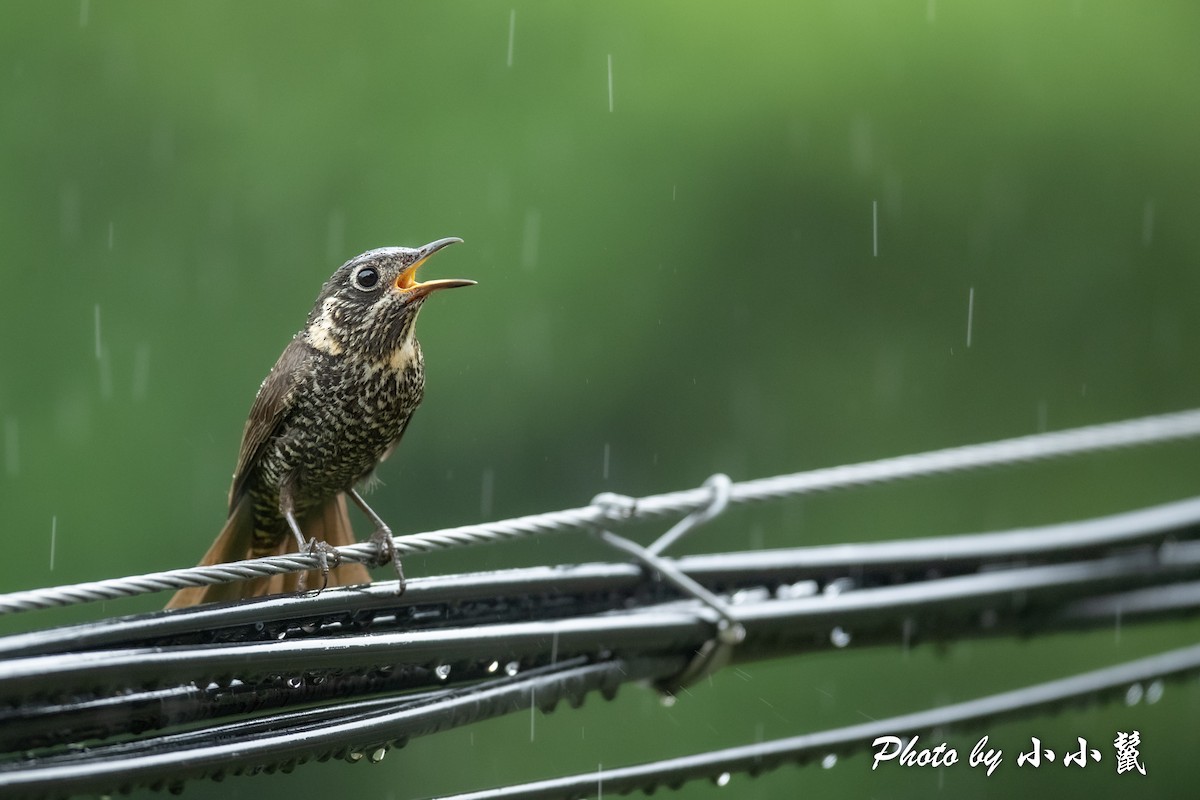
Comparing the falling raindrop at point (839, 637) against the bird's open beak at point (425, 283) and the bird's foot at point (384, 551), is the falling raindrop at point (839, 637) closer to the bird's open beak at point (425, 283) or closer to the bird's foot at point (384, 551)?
the bird's foot at point (384, 551)

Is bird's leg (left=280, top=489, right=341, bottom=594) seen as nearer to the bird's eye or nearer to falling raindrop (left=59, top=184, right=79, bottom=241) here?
the bird's eye

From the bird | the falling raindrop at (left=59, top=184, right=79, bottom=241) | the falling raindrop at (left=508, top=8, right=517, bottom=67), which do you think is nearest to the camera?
the bird

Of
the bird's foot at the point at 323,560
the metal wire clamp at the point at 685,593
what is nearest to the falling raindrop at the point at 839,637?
the metal wire clamp at the point at 685,593

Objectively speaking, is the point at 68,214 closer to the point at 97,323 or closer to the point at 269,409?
the point at 97,323

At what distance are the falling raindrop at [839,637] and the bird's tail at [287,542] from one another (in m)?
1.04

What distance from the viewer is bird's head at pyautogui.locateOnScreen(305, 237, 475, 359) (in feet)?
10.9

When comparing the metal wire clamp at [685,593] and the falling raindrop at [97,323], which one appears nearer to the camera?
the metal wire clamp at [685,593]

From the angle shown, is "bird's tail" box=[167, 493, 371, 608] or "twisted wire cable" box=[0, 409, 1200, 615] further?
"bird's tail" box=[167, 493, 371, 608]

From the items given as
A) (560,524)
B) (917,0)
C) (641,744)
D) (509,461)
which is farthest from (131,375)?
(560,524)

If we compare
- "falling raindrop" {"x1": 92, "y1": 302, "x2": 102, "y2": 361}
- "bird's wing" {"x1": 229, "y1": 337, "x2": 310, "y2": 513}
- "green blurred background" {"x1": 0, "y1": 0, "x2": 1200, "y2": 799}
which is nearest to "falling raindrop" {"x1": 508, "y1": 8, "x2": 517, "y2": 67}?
"green blurred background" {"x1": 0, "y1": 0, "x2": 1200, "y2": 799}

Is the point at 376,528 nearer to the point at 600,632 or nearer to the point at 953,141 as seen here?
the point at 600,632

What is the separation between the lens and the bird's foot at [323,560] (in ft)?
8.52

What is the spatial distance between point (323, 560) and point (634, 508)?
0.57 metres

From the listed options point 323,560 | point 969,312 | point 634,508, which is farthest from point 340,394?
point 969,312
